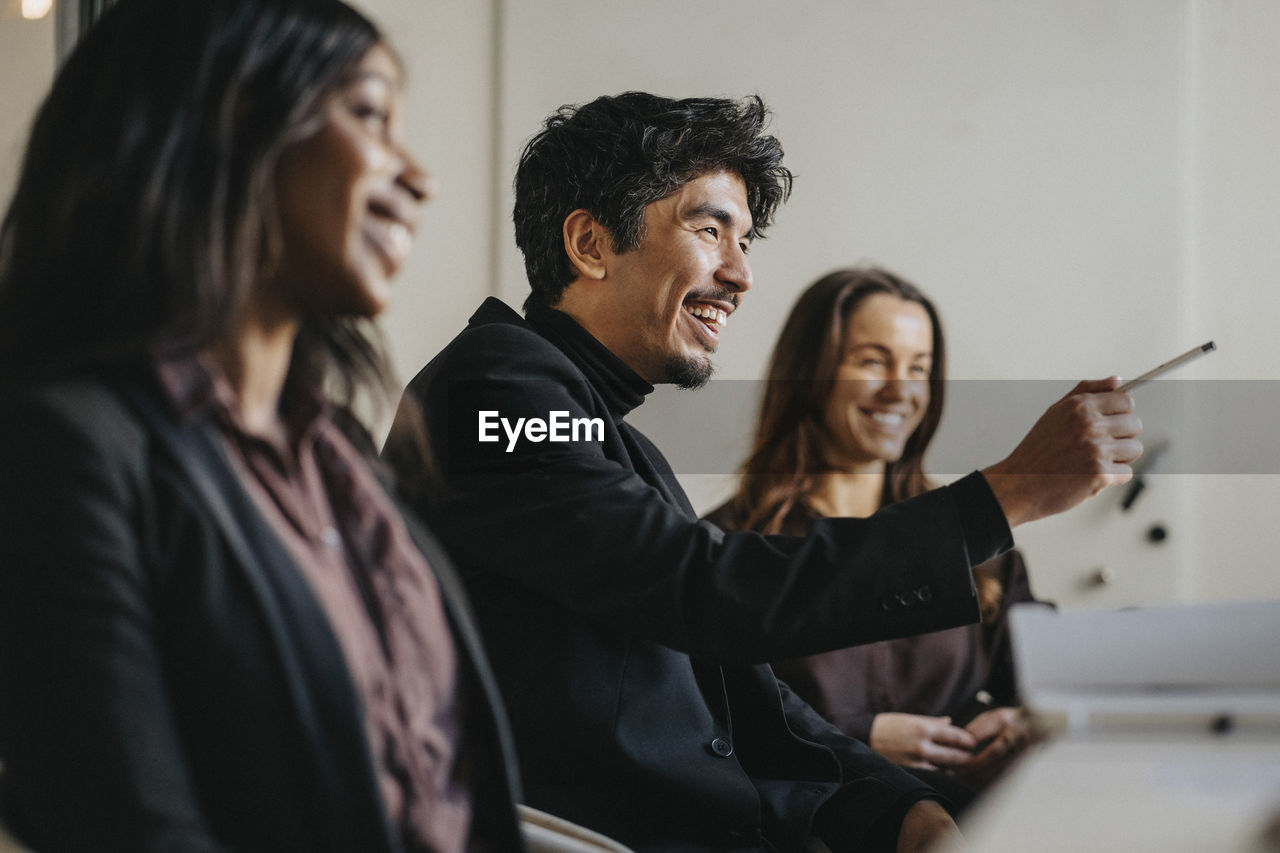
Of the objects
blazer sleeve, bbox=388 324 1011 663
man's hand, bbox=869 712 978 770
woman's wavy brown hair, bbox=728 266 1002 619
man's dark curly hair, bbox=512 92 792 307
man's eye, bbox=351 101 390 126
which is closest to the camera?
man's eye, bbox=351 101 390 126

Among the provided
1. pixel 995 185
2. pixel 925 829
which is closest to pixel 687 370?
pixel 925 829

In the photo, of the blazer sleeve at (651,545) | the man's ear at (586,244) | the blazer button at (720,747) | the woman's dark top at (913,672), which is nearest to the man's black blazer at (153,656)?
the blazer sleeve at (651,545)

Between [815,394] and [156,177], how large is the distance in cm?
177

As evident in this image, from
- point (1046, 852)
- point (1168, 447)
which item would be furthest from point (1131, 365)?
point (1046, 852)

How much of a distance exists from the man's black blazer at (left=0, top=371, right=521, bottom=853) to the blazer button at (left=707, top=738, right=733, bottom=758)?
603 millimetres

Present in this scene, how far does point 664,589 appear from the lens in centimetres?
106

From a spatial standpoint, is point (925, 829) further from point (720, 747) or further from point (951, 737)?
point (951, 737)

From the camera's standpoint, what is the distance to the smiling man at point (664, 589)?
1.03 meters

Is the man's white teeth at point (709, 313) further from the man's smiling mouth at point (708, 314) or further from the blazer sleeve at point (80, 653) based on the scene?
the blazer sleeve at point (80, 653)

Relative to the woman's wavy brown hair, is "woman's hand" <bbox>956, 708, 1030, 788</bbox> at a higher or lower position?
lower

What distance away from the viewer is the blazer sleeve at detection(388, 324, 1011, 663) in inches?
40.2

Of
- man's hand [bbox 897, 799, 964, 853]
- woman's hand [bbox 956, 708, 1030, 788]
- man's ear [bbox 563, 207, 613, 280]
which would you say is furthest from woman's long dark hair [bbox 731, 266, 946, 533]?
man's hand [bbox 897, 799, 964, 853]

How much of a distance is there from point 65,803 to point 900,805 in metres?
0.95

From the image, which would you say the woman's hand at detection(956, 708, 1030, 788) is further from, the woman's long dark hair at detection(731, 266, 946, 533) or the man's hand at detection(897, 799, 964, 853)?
the man's hand at detection(897, 799, 964, 853)
